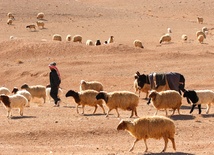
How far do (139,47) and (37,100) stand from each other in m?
15.9

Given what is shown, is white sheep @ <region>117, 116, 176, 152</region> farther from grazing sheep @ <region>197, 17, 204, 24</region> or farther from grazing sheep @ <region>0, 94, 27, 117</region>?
grazing sheep @ <region>197, 17, 204, 24</region>

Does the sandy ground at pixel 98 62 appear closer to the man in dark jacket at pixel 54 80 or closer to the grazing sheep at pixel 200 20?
the man in dark jacket at pixel 54 80

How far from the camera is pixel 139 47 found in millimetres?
42062

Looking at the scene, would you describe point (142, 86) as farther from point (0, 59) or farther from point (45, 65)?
point (0, 59)

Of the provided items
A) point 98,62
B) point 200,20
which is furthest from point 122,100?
point 200,20

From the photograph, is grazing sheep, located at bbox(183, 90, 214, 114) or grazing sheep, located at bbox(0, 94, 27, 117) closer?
grazing sheep, located at bbox(0, 94, 27, 117)

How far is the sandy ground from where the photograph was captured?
17859mm

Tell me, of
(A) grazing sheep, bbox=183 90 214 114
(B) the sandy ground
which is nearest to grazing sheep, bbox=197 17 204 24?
(B) the sandy ground

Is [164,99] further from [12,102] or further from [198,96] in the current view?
[12,102]

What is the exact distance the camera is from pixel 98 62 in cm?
3700

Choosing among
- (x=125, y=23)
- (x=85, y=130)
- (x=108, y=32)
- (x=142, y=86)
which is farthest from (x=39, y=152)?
(x=125, y=23)

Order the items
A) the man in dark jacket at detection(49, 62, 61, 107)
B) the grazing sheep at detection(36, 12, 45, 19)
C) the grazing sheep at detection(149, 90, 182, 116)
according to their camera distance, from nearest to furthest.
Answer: the grazing sheep at detection(149, 90, 182, 116), the man in dark jacket at detection(49, 62, 61, 107), the grazing sheep at detection(36, 12, 45, 19)

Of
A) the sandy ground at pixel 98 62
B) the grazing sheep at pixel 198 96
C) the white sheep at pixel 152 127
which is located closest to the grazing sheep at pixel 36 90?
the sandy ground at pixel 98 62

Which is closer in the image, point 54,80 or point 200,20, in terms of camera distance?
point 54,80
